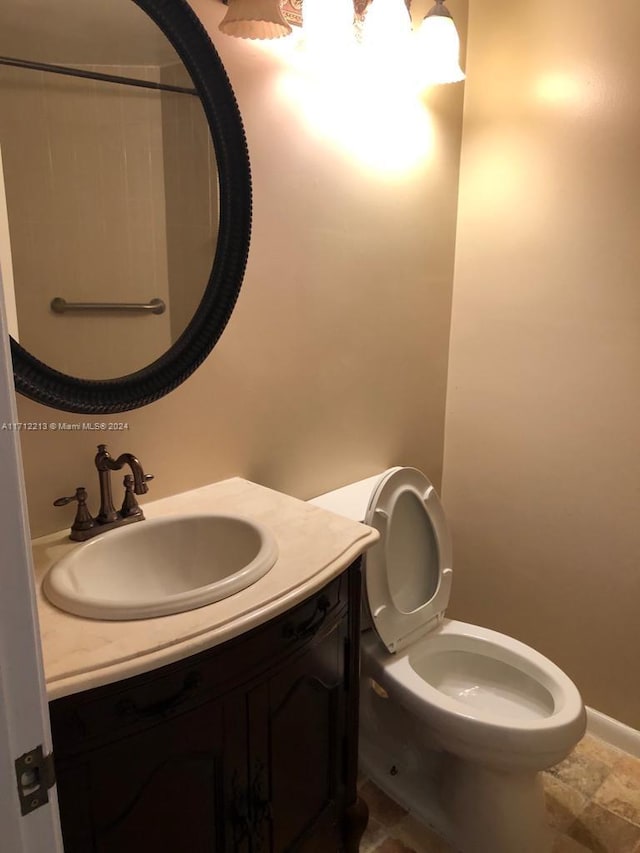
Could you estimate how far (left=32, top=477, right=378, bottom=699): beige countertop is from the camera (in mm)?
824

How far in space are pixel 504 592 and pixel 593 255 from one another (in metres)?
1.13

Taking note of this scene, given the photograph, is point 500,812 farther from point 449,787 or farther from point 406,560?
point 406,560

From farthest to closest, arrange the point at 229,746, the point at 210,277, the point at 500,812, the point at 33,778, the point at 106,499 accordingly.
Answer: the point at 500,812 → the point at 210,277 → the point at 106,499 → the point at 229,746 → the point at 33,778

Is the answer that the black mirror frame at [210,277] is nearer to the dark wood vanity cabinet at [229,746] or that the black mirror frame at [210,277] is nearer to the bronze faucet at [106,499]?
the bronze faucet at [106,499]

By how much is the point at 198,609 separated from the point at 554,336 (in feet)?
4.53

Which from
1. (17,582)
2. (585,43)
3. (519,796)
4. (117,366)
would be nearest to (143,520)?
(117,366)

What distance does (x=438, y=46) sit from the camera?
1.59 meters

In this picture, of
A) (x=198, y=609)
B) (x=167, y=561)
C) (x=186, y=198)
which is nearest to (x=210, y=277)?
(x=186, y=198)

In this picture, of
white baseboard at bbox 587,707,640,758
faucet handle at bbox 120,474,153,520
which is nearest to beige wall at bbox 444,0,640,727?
white baseboard at bbox 587,707,640,758

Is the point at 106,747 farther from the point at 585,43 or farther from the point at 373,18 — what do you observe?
the point at 585,43

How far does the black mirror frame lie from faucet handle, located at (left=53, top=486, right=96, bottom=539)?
166 mm

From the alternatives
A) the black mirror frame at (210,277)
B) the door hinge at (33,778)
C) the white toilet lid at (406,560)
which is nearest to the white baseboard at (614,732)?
the white toilet lid at (406,560)

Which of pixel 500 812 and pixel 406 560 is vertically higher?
pixel 406 560

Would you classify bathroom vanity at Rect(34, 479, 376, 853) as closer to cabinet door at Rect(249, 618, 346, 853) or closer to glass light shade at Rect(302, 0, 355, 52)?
cabinet door at Rect(249, 618, 346, 853)
